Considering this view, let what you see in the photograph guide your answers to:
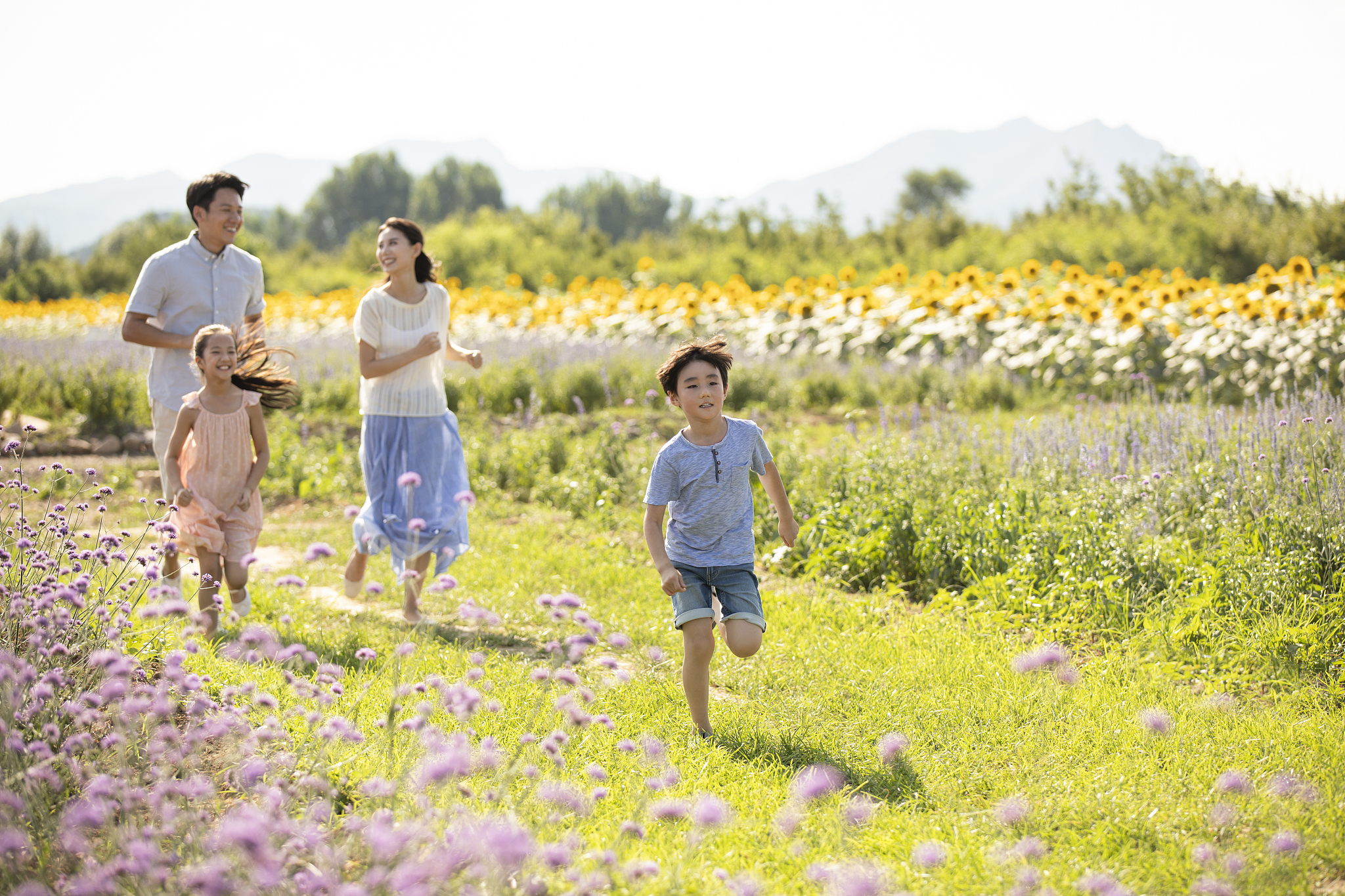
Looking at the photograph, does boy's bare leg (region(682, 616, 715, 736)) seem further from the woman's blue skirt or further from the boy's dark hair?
the woman's blue skirt

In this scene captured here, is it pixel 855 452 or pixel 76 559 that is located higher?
pixel 76 559

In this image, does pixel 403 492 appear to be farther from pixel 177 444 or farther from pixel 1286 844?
pixel 1286 844

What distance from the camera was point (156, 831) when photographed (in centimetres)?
182

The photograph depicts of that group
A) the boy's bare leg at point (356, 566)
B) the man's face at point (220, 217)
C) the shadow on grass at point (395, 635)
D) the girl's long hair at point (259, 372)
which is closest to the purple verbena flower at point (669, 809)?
the shadow on grass at point (395, 635)

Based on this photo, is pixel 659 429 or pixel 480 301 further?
pixel 480 301

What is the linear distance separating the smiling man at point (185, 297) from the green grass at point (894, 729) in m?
1.18

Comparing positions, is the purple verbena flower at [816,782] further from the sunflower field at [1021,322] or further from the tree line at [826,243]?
the tree line at [826,243]

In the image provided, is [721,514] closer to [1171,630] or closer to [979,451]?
[1171,630]

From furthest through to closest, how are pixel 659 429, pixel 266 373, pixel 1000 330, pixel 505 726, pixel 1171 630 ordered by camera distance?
pixel 1000 330 → pixel 659 429 → pixel 266 373 → pixel 1171 630 → pixel 505 726

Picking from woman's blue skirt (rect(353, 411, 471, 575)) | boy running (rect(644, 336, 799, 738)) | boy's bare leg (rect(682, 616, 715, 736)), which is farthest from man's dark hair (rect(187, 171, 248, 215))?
boy's bare leg (rect(682, 616, 715, 736))

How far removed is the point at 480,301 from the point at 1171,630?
13.2 meters

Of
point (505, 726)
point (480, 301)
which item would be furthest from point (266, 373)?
point (480, 301)

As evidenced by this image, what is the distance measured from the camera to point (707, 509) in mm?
3275

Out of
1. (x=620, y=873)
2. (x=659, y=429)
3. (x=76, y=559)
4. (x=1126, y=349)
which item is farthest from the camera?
(x=1126, y=349)
